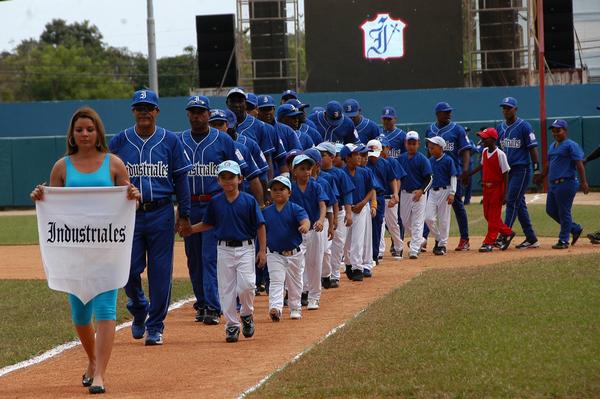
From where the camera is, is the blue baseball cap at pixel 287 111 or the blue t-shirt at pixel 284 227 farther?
the blue baseball cap at pixel 287 111

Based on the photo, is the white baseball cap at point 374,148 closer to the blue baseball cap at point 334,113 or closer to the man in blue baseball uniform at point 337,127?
the man in blue baseball uniform at point 337,127

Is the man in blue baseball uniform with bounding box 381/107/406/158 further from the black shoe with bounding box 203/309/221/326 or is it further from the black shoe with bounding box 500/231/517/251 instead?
the black shoe with bounding box 203/309/221/326

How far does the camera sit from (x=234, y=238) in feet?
35.8

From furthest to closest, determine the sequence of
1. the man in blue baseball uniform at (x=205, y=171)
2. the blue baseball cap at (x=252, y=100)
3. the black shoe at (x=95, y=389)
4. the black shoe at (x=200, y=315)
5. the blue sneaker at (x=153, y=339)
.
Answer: the blue baseball cap at (x=252, y=100), the black shoe at (x=200, y=315), the man in blue baseball uniform at (x=205, y=171), the blue sneaker at (x=153, y=339), the black shoe at (x=95, y=389)

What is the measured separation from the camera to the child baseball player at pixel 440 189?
18.5 metres

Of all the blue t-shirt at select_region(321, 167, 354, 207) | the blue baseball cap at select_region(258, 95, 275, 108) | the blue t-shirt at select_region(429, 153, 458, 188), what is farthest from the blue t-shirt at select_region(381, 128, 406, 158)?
the blue baseball cap at select_region(258, 95, 275, 108)

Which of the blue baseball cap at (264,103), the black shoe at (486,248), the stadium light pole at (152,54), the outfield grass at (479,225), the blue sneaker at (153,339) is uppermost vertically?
the stadium light pole at (152,54)

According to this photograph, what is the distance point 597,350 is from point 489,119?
28026mm

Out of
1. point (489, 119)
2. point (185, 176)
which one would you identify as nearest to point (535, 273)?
point (185, 176)

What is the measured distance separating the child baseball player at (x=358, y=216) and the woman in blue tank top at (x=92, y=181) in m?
6.81

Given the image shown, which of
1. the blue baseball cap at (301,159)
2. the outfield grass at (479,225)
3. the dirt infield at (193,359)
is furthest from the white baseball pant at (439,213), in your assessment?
the blue baseball cap at (301,159)

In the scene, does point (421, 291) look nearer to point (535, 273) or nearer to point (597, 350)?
point (535, 273)

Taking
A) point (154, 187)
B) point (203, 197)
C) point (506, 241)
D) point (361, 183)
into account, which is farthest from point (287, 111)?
point (154, 187)

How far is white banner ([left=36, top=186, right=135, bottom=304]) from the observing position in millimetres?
8492
